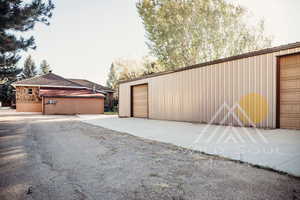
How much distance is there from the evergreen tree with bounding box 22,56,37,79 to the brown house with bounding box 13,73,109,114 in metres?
33.1

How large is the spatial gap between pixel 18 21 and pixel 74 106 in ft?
41.2

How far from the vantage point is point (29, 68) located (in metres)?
51.9

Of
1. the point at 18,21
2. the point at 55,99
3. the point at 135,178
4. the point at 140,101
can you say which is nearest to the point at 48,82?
the point at 55,99

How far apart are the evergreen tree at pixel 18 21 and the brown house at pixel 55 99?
8402 mm

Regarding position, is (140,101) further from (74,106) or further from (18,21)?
(74,106)

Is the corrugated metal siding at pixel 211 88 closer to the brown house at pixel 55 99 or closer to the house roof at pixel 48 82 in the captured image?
→ the brown house at pixel 55 99

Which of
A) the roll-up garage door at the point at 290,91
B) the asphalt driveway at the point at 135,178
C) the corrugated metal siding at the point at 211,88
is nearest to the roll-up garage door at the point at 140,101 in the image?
the corrugated metal siding at the point at 211,88

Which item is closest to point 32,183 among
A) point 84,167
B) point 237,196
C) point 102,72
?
point 84,167

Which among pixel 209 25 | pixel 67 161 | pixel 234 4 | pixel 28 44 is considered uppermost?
pixel 234 4

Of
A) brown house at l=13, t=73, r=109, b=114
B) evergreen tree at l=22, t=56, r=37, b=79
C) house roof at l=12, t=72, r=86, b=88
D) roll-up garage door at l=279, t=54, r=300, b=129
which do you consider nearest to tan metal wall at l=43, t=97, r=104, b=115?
brown house at l=13, t=73, r=109, b=114

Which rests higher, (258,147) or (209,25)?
(209,25)

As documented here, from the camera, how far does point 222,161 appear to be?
298cm

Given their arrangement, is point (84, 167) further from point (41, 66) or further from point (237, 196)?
point (41, 66)

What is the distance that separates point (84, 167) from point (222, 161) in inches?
90.0
